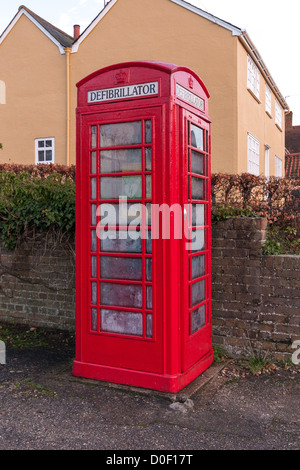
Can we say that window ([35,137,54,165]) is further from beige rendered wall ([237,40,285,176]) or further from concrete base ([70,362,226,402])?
concrete base ([70,362,226,402])

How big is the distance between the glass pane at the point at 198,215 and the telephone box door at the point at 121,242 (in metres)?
0.58

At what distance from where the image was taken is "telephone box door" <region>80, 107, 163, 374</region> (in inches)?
167

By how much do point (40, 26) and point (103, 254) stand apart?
13289 millimetres

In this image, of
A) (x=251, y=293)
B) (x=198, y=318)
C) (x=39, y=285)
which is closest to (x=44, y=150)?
(x=39, y=285)

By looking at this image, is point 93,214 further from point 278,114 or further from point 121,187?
point 278,114

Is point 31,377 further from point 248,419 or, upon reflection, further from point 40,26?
point 40,26

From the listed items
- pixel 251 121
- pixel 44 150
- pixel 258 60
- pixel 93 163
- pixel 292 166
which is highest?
pixel 258 60

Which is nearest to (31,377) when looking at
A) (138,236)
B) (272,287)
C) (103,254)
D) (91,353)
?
(91,353)

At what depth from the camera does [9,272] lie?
6637 mm

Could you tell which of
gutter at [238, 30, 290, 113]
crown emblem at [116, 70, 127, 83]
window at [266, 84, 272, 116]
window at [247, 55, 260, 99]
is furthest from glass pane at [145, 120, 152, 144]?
window at [266, 84, 272, 116]

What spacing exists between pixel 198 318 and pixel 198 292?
0.92 ft

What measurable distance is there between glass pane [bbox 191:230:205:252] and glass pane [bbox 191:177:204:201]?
0.37 meters

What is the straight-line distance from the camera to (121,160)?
4.37 m

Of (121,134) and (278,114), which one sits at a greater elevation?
(278,114)
